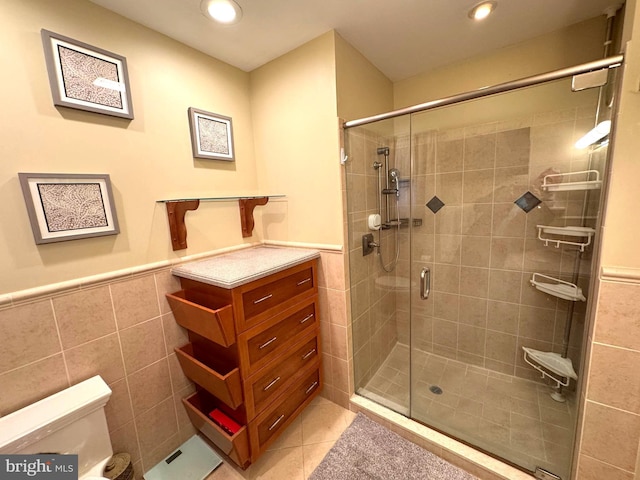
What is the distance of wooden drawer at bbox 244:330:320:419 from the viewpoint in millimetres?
1202

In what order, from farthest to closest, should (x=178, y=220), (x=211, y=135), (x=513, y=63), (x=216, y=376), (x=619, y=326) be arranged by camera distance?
1. (x=513, y=63)
2. (x=211, y=135)
3. (x=178, y=220)
4. (x=216, y=376)
5. (x=619, y=326)

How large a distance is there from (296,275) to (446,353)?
5.04ft

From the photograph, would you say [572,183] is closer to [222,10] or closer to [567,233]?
[567,233]

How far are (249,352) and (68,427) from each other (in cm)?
70

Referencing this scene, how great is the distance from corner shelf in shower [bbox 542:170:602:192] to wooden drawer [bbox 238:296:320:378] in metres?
1.48

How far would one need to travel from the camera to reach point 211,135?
4.89ft

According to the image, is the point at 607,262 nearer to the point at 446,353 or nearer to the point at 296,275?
the point at 296,275

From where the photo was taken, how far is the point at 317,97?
1.44 m

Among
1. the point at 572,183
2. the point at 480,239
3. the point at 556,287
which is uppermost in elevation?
the point at 572,183

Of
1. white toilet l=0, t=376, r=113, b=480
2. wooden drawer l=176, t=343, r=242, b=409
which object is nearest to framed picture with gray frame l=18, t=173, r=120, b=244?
white toilet l=0, t=376, r=113, b=480

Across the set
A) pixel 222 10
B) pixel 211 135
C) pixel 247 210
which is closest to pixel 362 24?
pixel 222 10

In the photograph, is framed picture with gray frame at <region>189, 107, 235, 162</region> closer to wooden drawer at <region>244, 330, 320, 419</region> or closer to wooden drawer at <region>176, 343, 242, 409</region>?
wooden drawer at <region>176, 343, 242, 409</region>

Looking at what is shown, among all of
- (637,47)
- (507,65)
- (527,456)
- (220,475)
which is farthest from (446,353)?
(507,65)

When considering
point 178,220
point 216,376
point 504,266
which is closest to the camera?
point 216,376
